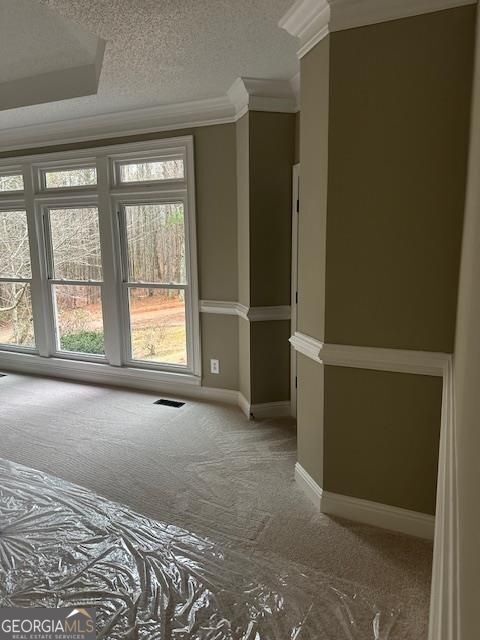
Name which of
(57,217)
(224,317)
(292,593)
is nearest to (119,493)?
(292,593)

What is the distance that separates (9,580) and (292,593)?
1247 millimetres

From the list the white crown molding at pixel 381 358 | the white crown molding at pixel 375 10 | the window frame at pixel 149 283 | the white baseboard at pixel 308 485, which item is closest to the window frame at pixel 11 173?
the window frame at pixel 149 283

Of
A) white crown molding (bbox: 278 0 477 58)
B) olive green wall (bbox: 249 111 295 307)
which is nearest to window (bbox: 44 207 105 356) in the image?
olive green wall (bbox: 249 111 295 307)

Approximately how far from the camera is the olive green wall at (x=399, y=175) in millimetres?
1926

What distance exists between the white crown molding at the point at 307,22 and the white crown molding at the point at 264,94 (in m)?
0.85

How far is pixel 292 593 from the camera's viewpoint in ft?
6.15

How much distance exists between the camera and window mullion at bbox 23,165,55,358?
4.73 meters

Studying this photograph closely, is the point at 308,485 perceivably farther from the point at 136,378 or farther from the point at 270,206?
the point at 136,378

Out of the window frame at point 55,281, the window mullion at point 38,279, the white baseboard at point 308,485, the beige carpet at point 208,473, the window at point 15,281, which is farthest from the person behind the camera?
the window at point 15,281

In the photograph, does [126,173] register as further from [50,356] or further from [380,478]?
[380,478]

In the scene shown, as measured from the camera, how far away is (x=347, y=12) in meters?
2.00

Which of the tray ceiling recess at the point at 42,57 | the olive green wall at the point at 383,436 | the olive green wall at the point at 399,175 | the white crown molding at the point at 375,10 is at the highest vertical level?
the tray ceiling recess at the point at 42,57

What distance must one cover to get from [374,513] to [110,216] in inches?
136

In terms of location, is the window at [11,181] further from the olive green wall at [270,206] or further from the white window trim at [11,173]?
the olive green wall at [270,206]
